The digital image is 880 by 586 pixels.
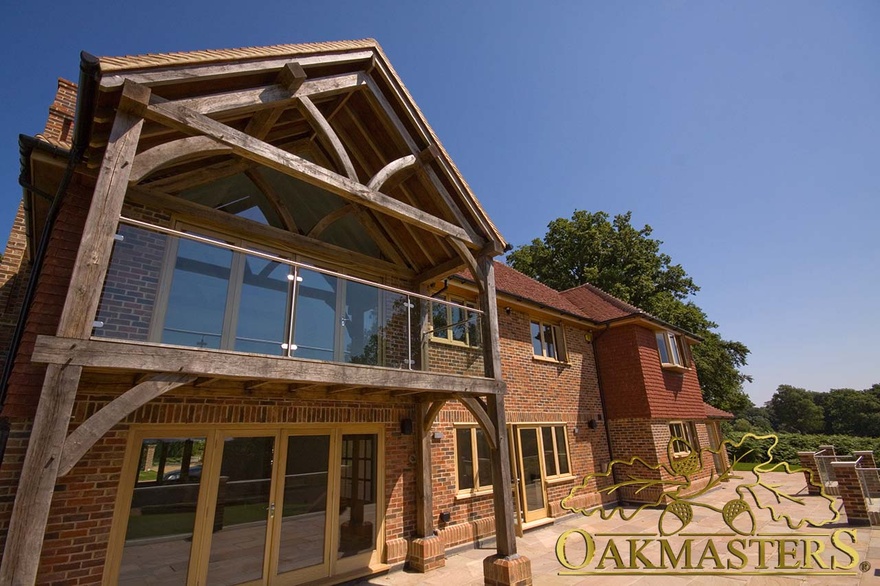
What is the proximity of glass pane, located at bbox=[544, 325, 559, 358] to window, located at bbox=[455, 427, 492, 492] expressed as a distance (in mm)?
4105

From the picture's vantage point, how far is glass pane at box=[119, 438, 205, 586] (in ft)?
15.5

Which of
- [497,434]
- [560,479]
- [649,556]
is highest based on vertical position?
[497,434]

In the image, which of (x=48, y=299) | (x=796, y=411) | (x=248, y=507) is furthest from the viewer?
(x=796, y=411)

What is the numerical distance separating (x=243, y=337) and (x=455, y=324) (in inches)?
150

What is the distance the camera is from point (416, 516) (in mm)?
7402

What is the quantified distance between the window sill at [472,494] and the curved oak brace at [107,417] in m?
6.22

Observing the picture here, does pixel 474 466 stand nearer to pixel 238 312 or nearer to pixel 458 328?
pixel 458 328

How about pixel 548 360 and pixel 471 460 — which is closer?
pixel 471 460

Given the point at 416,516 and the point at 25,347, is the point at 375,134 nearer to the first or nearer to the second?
the point at 25,347

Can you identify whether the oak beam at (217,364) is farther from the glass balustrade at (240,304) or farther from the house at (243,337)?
the glass balustrade at (240,304)

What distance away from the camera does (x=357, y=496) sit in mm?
6867

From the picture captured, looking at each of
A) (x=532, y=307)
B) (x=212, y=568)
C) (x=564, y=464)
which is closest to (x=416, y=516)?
(x=212, y=568)

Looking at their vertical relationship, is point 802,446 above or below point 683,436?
below

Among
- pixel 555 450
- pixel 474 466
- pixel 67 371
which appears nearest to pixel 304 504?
pixel 474 466
